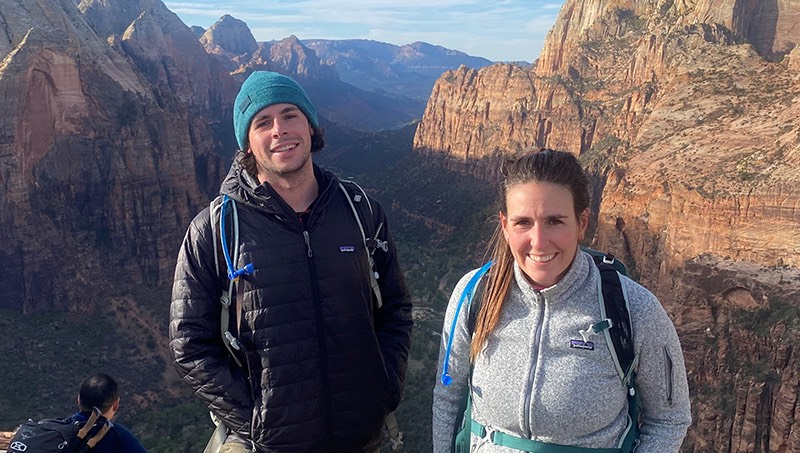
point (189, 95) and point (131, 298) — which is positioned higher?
point (189, 95)

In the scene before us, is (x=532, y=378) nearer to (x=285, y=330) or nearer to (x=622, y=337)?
(x=622, y=337)

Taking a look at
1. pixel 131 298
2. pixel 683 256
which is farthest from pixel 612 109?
pixel 131 298

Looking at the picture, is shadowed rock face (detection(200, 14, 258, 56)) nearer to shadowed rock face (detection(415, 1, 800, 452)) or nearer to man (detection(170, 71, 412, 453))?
shadowed rock face (detection(415, 1, 800, 452))

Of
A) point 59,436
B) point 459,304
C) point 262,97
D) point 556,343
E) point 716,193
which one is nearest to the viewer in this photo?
point 556,343

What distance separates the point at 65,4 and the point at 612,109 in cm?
5044

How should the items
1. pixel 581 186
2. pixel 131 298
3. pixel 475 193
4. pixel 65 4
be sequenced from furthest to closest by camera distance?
1. pixel 475 193
2. pixel 65 4
3. pixel 131 298
4. pixel 581 186

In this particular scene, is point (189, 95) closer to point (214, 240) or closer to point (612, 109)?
point (612, 109)

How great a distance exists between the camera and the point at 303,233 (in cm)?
447

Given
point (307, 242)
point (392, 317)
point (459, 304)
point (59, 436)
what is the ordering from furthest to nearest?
point (59, 436)
point (392, 317)
point (307, 242)
point (459, 304)

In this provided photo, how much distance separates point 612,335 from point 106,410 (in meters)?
5.72

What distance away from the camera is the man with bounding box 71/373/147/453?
582 cm

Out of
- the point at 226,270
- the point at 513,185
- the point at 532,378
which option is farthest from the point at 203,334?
the point at 513,185

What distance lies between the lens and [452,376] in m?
4.20

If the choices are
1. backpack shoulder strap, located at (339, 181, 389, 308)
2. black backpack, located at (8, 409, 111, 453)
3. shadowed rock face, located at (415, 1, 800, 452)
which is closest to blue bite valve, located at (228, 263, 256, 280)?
backpack shoulder strap, located at (339, 181, 389, 308)
